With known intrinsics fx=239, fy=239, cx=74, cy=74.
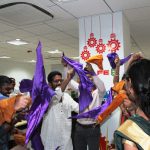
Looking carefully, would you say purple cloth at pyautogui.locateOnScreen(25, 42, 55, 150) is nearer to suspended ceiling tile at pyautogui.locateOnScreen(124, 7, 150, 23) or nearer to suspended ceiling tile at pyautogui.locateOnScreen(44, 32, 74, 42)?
suspended ceiling tile at pyautogui.locateOnScreen(124, 7, 150, 23)

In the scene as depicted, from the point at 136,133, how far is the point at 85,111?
1.45 metres

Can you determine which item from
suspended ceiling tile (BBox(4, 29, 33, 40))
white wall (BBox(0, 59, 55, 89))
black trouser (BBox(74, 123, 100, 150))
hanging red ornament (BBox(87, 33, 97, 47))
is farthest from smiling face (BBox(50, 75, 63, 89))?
white wall (BBox(0, 59, 55, 89))

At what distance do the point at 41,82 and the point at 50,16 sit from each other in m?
1.86

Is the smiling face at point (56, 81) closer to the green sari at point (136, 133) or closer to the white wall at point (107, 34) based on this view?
the white wall at point (107, 34)

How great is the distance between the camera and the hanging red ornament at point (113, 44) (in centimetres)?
334

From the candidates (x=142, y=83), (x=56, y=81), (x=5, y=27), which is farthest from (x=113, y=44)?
(x=142, y=83)

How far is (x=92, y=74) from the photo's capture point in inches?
102

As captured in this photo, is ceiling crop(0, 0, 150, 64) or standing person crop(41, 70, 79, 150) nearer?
standing person crop(41, 70, 79, 150)

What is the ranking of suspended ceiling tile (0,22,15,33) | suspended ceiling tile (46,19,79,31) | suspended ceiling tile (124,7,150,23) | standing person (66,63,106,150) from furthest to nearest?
1. suspended ceiling tile (0,22,15,33)
2. suspended ceiling tile (46,19,79,31)
3. suspended ceiling tile (124,7,150,23)
4. standing person (66,63,106,150)

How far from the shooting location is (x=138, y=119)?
958mm

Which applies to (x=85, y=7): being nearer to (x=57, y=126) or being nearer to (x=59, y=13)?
(x=59, y=13)

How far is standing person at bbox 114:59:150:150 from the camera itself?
91 cm

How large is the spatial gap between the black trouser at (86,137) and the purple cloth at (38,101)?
90 cm

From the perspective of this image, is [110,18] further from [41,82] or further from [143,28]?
[41,82]
